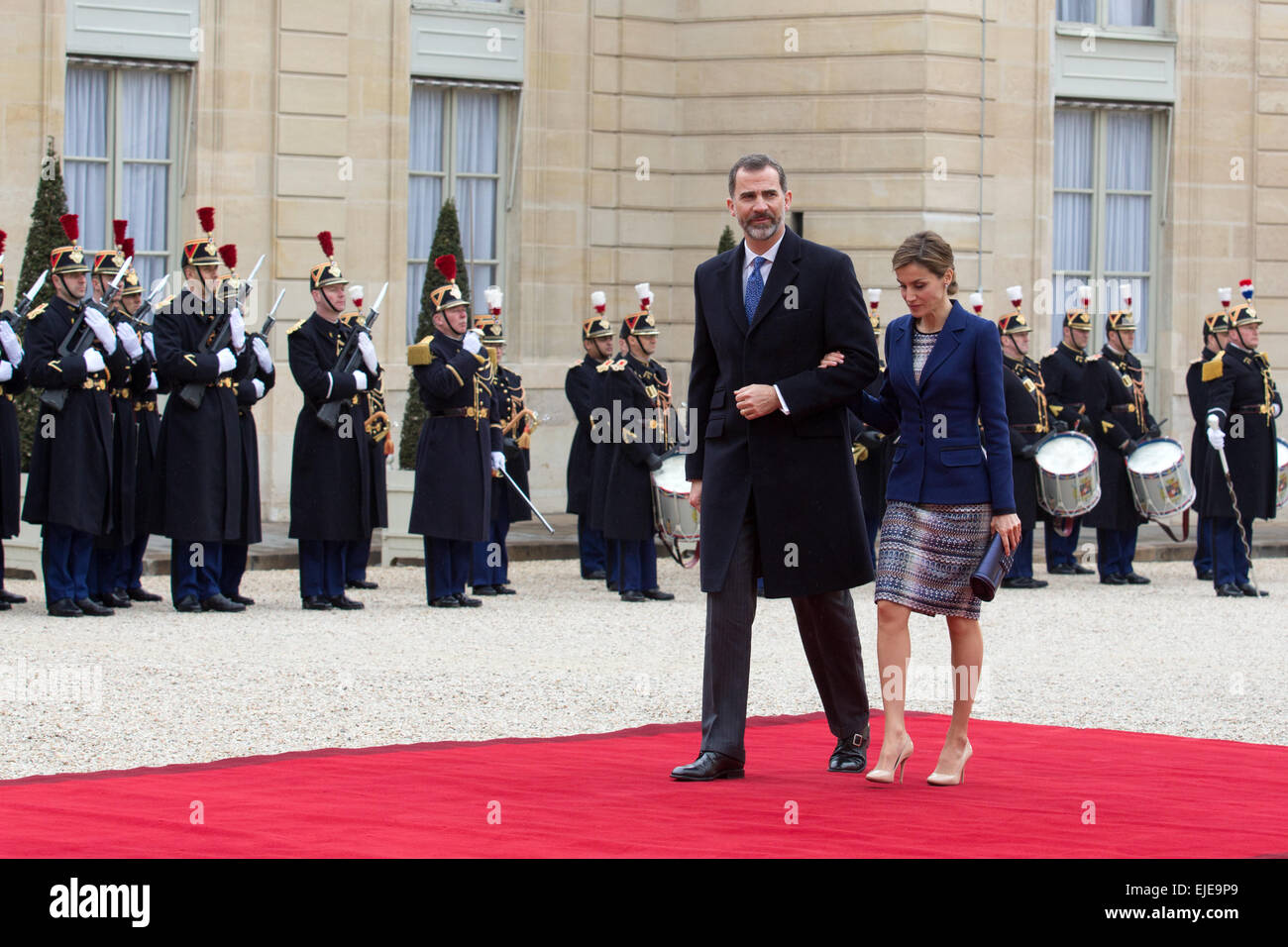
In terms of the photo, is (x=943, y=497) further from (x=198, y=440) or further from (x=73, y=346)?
(x=73, y=346)

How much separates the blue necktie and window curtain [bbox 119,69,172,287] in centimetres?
1329

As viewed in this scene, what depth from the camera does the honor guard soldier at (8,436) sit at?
1287 cm

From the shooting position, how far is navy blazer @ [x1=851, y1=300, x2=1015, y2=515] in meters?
6.74

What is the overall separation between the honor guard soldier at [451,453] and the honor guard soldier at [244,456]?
987 millimetres


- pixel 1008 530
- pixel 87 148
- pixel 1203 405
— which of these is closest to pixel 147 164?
pixel 87 148

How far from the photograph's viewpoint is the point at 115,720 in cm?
852

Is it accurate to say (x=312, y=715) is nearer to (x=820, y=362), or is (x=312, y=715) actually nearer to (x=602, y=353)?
(x=820, y=362)

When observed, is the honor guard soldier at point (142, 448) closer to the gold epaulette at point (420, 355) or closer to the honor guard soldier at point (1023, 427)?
the gold epaulette at point (420, 355)

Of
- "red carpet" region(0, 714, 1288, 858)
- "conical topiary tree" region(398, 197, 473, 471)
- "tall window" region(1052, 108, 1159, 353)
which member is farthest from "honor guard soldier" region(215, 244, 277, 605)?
"tall window" region(1052, 108, 1159, 353)

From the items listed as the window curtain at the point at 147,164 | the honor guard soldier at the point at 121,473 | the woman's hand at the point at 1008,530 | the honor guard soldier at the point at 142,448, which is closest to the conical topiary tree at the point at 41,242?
the window curtain at the point at 147,164

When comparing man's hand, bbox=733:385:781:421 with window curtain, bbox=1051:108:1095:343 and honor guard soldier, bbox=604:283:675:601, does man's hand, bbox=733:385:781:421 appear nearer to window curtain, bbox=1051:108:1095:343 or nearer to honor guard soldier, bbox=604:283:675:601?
honor guard soldier, bbox=604:283:675:601

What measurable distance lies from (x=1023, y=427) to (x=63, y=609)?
6918 mm

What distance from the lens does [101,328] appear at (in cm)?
1280
